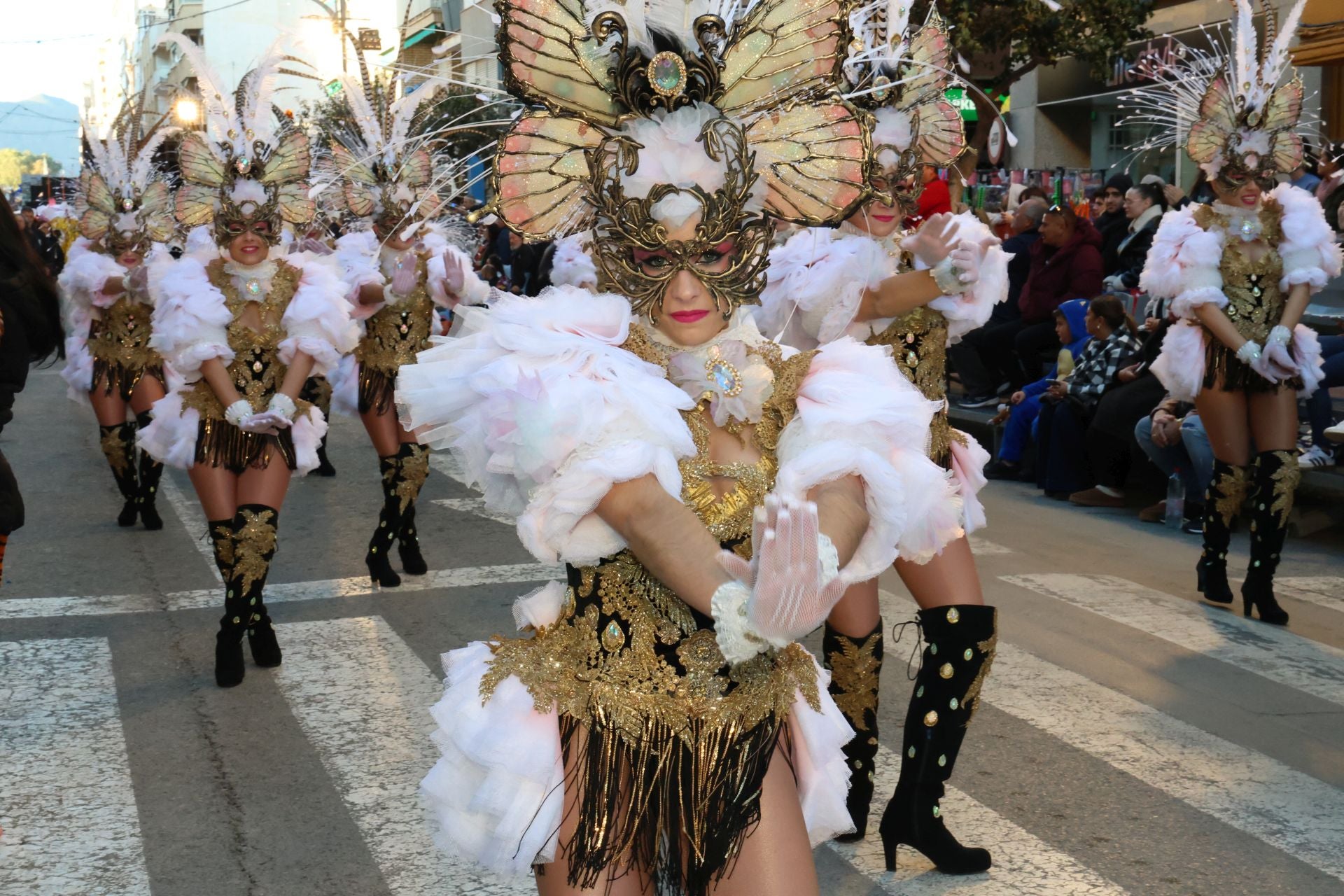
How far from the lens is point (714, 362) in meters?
2.94

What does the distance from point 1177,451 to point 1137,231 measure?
11.9 feet

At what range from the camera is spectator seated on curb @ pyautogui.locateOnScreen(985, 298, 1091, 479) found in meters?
12.1

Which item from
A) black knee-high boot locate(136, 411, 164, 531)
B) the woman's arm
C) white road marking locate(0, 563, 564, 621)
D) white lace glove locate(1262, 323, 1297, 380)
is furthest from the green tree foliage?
the woman's arm

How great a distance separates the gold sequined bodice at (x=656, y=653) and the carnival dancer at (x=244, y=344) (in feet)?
13.3

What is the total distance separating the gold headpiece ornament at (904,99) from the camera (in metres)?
4.86

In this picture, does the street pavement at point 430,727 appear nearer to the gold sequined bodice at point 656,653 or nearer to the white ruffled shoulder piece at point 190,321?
the white ruffled shoulder piece at point 190,321

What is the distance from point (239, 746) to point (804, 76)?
3793mm

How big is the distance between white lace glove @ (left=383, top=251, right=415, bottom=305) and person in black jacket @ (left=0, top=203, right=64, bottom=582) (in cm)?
420

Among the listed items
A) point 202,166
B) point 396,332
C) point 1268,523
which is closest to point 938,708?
point 1268,523

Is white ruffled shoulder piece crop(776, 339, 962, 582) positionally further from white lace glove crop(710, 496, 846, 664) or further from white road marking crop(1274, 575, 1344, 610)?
white road marking crop(1274, 575, 1344, 610)

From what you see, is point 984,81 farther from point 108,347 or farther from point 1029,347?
point 108,347

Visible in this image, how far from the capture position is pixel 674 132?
2988mm

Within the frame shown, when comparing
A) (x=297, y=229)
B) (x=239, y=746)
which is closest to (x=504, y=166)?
(x=239, y=746)

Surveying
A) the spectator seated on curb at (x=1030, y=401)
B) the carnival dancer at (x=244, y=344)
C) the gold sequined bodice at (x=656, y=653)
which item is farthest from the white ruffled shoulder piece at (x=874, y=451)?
the spectator seated on curb at (x=1030, y=401)
